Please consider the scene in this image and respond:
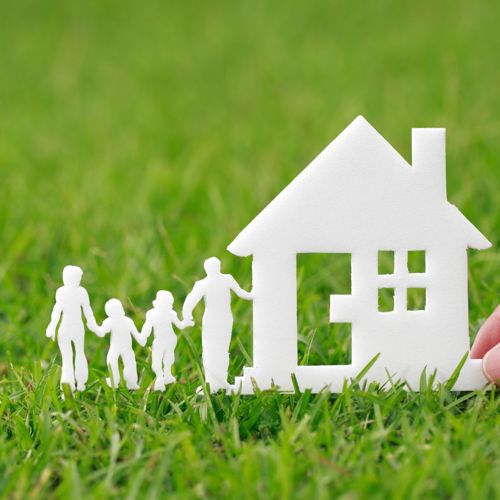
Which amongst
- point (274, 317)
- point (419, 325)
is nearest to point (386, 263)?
point (419, 325)

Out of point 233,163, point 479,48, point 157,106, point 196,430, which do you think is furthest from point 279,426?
point 479,48

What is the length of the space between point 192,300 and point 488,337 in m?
0.79

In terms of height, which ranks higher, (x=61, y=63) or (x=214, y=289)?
(x=61, y=63)

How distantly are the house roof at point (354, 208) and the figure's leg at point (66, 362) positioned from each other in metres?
0.47

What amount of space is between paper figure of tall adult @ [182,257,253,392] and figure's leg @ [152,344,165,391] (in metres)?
0.11

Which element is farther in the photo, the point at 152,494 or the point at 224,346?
the point at 224,346

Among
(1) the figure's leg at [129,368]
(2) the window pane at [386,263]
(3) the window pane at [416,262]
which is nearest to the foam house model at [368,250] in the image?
(1) the figure's leg at [129,368]

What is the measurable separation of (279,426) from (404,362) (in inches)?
14.0

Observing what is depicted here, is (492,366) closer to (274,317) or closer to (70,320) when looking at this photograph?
(274,317)

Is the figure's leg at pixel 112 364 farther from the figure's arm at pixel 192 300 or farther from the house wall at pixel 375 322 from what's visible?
the house wall at pixel 375 322

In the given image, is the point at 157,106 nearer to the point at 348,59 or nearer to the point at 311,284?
the point at 348,59

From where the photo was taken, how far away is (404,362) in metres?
2.18

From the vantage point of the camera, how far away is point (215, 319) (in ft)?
6.99

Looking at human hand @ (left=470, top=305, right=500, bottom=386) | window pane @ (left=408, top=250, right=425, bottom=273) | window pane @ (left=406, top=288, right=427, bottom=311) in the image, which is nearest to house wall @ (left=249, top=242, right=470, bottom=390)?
Result: human hand @ (left=470, top=305, right=500, bottom=386)
